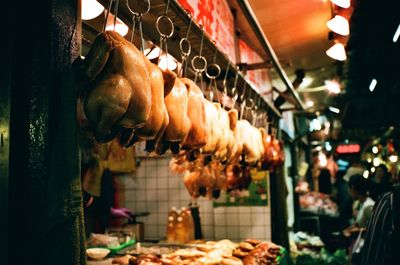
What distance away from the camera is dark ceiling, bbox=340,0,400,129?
7809 mm

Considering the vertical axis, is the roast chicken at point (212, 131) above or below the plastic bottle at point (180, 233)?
above

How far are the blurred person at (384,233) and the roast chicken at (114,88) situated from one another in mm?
3853

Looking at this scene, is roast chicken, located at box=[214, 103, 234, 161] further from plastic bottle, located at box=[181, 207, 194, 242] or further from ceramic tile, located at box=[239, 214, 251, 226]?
ceramic tile, located at box=[239, 214, 251, 226]

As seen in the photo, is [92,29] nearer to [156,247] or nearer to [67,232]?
[67,232]

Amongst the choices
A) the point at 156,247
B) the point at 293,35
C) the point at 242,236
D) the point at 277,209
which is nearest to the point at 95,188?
the point at 156,247

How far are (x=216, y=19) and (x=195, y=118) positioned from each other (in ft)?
7.52

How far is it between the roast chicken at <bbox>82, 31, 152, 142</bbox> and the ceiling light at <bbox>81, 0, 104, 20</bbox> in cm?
153

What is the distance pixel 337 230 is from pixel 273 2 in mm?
11112

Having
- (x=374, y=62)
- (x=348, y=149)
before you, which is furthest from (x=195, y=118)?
(x=348, y=149)

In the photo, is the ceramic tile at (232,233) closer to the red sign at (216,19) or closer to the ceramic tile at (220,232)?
the ceramic tile at (220,232)

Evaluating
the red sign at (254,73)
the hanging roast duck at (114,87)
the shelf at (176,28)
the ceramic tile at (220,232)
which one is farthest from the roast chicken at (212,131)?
the ceramic tile at (220,232)

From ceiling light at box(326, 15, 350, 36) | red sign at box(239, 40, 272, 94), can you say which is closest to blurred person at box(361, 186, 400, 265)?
ceiling light at box(326, 15, 350, 36)

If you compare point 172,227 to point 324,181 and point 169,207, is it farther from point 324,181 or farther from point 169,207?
point 324,181

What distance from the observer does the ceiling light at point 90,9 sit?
3.22 metres
